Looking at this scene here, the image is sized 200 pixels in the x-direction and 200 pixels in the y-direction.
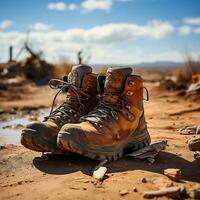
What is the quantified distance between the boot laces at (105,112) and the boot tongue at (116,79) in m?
0.05

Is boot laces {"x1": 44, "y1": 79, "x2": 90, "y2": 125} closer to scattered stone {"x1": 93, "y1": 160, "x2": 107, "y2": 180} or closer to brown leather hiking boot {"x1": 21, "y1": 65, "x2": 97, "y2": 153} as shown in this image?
brown leather hiking boot {"x1": 21, "y1": 65, "x2": 97, "y2": 153}

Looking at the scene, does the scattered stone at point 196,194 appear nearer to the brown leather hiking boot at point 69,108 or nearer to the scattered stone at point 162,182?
the scattered stone at point 162,182

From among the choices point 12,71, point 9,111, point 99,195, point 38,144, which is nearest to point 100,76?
point 38,144

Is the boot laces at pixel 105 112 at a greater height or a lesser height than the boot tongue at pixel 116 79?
lesser

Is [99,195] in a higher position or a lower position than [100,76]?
lower

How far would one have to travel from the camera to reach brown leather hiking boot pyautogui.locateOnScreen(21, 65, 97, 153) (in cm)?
274

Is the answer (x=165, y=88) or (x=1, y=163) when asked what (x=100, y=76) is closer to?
(x=1, y=163)

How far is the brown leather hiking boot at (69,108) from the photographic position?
2744 millimetres

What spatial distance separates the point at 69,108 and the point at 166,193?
3.96 ft

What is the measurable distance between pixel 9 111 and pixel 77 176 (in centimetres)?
492

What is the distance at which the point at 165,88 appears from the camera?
1162cm

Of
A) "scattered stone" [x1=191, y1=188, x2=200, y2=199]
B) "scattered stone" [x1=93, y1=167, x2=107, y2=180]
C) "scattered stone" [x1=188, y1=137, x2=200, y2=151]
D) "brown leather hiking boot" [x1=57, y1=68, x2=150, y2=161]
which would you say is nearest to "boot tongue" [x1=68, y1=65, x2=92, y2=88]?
"brown leather hiking boot" [x1=57, y1=68, x2=150, y2=161]

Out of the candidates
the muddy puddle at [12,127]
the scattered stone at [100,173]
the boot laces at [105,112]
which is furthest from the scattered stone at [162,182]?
the muddy puddle at [12,127]

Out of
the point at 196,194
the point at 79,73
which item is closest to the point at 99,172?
the point at 196,194
